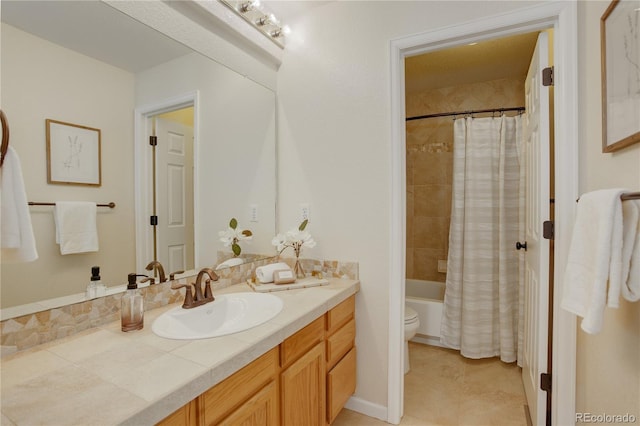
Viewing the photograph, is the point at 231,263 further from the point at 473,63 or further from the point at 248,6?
the point at 473,63

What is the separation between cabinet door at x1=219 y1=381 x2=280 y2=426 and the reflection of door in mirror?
72 centimetres

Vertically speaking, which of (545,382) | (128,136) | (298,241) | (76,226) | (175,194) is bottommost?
(545,382)

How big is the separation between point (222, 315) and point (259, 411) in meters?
0.45

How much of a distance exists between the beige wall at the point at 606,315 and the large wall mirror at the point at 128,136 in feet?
5.40

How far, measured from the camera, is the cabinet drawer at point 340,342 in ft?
5.06

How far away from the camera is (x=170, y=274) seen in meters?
1.44

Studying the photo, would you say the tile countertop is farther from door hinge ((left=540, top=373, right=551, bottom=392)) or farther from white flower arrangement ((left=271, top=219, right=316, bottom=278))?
door hinge ((left=540, top=373, right=551, bottom=392))

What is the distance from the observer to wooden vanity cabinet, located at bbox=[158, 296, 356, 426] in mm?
904

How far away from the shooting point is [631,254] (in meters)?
0.85

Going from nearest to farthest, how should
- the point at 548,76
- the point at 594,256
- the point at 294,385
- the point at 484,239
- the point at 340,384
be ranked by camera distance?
the point at 594,256 → the point at 294,385 → the point at 548,76 → the point at 340,384 → the point at 484,239

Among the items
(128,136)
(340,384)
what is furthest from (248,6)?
(340,384)

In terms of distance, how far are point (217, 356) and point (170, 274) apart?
673mm

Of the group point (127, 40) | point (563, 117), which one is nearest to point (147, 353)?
point (127, 40)

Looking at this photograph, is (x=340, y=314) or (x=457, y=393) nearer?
(x=340, y=314)
